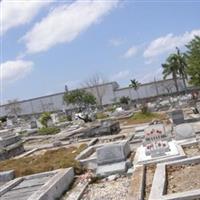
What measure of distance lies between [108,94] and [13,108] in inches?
895

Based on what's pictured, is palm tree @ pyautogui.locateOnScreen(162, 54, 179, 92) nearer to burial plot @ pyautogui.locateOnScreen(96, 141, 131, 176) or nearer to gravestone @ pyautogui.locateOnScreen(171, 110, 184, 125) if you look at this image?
gravestone @ pyautogui.locateOnScreen(171, 110, 184, 125)

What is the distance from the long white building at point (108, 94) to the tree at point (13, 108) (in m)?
1.40

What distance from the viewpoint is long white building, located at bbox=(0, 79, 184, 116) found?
94688 mm

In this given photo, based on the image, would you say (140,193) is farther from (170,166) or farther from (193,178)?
(170,166)

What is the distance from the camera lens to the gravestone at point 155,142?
468 inches

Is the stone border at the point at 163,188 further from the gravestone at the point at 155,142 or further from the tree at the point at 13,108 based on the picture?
the tree at the point at 13,108

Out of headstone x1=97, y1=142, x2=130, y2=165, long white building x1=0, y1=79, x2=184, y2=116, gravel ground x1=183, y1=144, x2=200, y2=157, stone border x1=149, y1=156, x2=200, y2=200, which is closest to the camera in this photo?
stone border x1=149, y1=156, x2=200, y2=200

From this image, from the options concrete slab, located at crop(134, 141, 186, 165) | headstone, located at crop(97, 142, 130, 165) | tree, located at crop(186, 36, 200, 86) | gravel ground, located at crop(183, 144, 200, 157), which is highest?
tree, located at crop(186, 36, 200, 86)

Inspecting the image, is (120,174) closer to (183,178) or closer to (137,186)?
(137,186)

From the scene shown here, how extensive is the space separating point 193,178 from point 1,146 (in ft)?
46.9

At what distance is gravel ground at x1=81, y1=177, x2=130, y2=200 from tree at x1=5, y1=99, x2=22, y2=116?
95266 millimetres

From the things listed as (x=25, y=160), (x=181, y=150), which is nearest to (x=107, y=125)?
(x=25, y=160)

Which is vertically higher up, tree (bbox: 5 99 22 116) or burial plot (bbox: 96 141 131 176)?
tree (bbox: 5 99 22 116)

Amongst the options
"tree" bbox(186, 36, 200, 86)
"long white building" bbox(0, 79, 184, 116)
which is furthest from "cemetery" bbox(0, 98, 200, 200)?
"long white building" bbox(0, 79, 184, 116)
